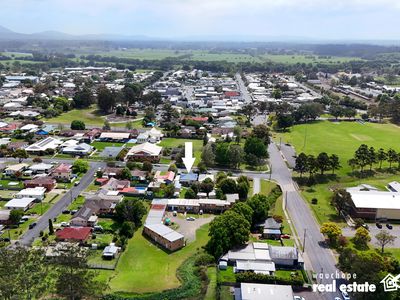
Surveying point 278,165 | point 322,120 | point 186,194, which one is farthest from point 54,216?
point 322,120

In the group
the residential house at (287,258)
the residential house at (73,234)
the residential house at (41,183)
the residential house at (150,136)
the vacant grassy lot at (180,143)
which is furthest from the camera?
the residential house at (150,136)

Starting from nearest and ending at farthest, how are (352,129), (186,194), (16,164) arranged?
(186,194)
(16,164)
(352,129)

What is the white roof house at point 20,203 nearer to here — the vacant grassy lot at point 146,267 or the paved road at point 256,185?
the vacant grassy lot at point 146,267

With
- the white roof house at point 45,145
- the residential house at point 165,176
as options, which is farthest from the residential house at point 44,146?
the residential house at point 165,176

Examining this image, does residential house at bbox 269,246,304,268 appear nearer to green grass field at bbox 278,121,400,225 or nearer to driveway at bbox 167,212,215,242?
driveway at bbox 167,212,215,242

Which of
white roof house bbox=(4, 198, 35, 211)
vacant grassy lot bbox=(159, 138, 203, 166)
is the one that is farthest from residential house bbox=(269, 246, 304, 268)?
vacant grassy lot bbox=(159, 138, 203, 166)

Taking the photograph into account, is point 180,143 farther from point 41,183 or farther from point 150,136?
point 41,183

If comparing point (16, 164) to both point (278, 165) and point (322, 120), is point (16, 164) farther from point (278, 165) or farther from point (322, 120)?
point (322, 120)
